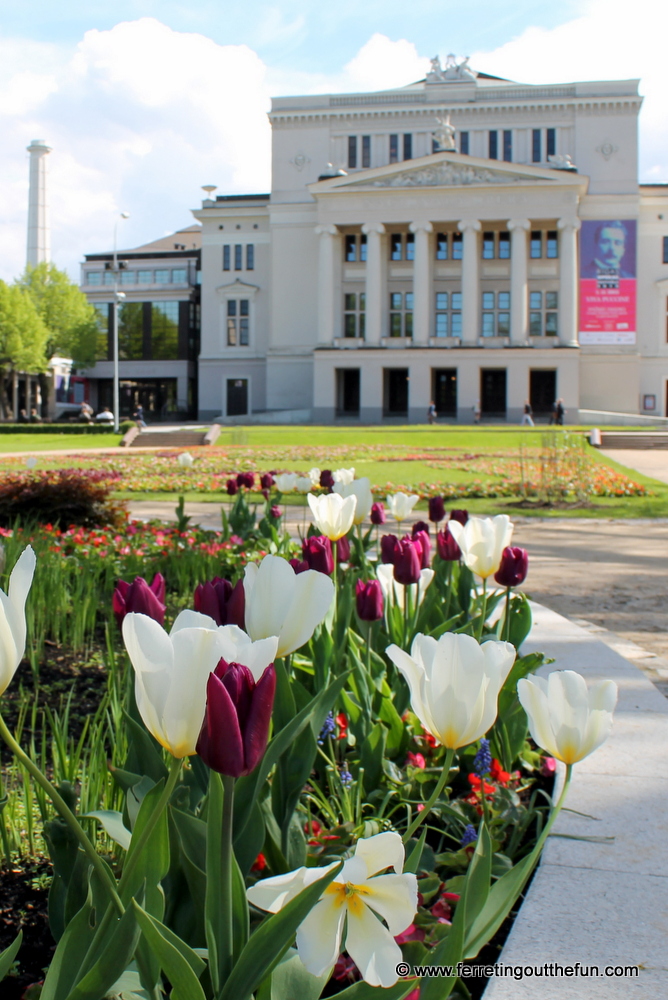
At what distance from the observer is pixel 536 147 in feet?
178

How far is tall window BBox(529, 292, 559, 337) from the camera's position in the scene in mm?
52844

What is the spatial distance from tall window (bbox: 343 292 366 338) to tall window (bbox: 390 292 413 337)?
1.89 m

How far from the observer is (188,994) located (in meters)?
1.08

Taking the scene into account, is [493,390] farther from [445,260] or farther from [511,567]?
[511,567]

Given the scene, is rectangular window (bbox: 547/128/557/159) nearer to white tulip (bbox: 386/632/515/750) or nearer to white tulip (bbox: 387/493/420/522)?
white tulip (bbox: 387/493/420/522)

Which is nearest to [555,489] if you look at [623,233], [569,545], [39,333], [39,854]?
[569,545]

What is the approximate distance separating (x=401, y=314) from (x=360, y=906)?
54822 mm

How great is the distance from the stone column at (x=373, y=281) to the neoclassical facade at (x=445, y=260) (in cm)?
9

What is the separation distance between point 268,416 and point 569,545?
42.6 metres

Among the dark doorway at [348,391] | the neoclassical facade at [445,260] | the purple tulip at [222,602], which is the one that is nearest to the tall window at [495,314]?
the neoclassical facade at [445,260]

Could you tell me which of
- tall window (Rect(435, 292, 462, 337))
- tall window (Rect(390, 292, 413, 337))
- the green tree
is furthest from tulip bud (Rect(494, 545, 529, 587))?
the green tree

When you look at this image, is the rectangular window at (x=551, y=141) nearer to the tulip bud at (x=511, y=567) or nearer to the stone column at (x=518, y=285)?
the stone column at (x=518, y=285)

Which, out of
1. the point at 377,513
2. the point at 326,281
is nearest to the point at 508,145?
the point at 326,281

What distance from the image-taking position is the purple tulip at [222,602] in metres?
1.59
